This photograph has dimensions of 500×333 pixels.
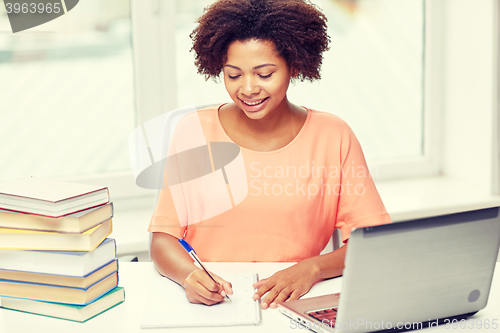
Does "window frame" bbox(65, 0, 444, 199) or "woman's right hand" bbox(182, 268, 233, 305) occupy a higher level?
"window frame" bbox(65, 0, 444, 199)

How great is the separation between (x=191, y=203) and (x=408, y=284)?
2.45ft

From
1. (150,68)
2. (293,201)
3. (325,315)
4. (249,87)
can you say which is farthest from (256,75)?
(150,68)

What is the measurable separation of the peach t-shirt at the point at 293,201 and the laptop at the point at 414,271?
523 millimetres

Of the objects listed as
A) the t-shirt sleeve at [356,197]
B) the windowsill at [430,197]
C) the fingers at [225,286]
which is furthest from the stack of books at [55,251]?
the windowsill at [430,197]

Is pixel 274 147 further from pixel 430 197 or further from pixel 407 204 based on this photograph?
pixel 430 197

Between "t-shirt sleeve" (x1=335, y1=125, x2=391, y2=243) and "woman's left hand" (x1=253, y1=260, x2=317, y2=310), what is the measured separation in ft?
1.00

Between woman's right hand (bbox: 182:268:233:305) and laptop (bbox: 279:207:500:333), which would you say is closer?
laptop (bbox: 279:207:500:333)

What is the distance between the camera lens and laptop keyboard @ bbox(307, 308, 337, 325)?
91 centimetres

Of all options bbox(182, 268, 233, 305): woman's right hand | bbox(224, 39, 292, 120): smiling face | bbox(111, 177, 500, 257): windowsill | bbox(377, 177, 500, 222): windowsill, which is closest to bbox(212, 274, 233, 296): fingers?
bbox(182, 268, 233, 305): woman's right hand

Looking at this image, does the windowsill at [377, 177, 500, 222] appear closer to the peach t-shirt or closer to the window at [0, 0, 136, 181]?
the peach t-shirt

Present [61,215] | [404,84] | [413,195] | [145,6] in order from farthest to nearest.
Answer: [404,84]
[413,195]
[145,6]
[61,215]

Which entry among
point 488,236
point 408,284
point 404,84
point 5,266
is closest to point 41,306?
point 5,266

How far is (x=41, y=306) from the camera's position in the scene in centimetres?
99

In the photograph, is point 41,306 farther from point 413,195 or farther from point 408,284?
point 413,195
